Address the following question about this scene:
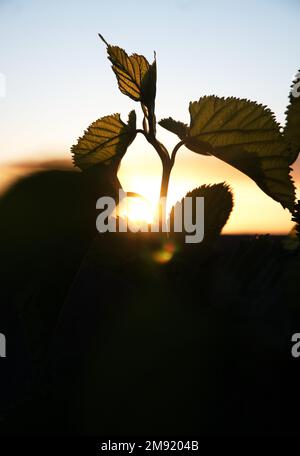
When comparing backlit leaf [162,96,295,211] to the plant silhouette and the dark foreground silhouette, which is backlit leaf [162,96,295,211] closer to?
the plant silhouette

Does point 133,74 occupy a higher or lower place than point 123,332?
higher

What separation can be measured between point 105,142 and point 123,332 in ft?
0.87

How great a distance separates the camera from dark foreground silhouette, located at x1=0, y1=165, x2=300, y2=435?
502 mm

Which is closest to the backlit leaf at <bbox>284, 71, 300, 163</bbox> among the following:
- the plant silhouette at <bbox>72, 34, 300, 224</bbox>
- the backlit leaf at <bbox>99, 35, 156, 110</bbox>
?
the plant silhouette at <bbox>72, 34, 300, 224</bbox>

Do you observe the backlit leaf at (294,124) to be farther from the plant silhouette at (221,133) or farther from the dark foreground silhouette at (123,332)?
the dark foreground silhouette at (123,332)

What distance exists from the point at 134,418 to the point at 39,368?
92 millimetres

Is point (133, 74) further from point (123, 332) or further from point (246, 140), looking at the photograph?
point (123, 332)

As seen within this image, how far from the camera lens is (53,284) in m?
0.50

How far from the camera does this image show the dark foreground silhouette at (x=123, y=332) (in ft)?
1.65

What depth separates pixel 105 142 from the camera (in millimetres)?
722

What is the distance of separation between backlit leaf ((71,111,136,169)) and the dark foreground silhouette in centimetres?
16

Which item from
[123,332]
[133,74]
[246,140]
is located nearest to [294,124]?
[246,140]

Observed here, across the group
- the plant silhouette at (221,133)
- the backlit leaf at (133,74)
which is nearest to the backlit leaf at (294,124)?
the plant silhouette at (221,133)

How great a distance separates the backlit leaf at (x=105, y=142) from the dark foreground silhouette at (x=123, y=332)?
0.16m
